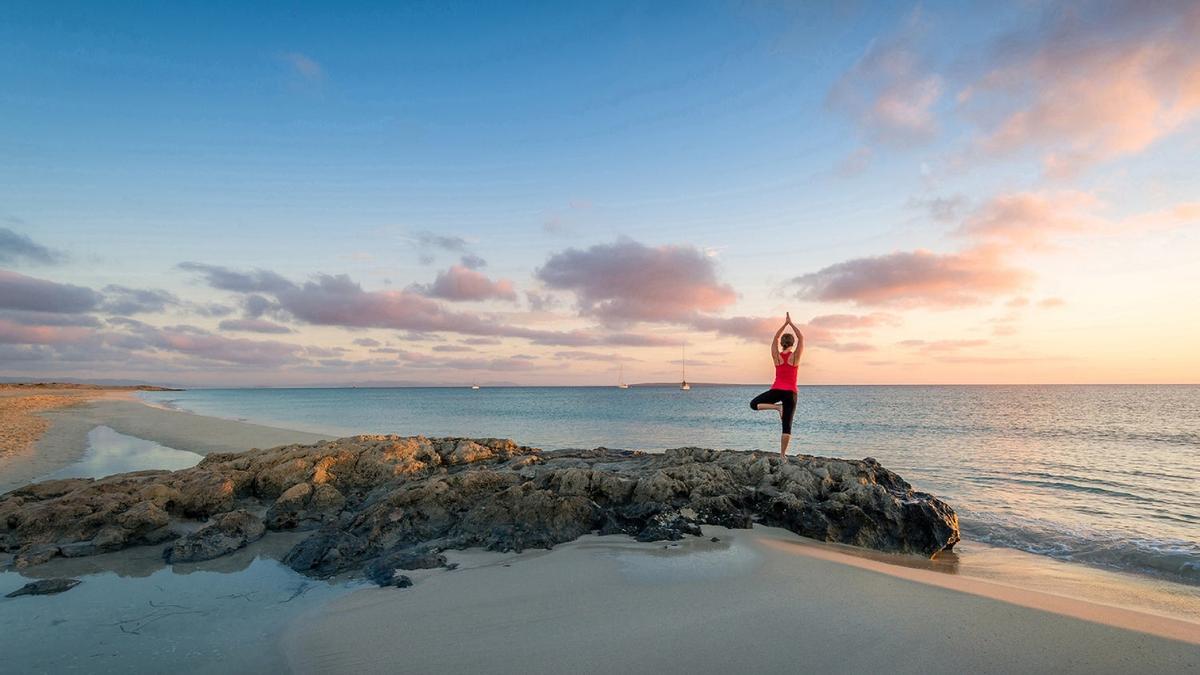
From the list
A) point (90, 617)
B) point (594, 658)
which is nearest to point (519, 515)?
point (594, 658)

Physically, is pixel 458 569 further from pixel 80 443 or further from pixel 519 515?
pixel 80 443

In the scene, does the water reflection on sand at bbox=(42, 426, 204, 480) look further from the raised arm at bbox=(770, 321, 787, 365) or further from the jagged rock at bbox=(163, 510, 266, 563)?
the raised arm at bbox=(770, 321, 787, 365)

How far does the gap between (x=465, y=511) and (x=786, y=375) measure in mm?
5753

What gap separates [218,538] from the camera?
7254 millimetres

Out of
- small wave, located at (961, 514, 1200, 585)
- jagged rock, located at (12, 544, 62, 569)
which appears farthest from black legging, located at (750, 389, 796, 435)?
jagged rock, located at (12, 544, 62, 569)

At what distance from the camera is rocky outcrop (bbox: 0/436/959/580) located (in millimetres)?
7031

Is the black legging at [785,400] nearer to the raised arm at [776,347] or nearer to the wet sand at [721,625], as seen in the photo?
the raised arm at [776,347]

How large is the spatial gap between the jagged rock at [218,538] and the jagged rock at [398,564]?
224 cm

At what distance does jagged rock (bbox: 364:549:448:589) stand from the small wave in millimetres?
8444

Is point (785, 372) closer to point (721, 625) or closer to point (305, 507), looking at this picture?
point (721, 625)

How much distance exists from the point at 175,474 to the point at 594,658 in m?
10.5

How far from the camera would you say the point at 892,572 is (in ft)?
19.6

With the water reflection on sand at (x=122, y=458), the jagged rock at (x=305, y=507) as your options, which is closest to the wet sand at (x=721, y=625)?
the jagged rock at (x=305, y=507)

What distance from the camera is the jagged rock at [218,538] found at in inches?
270
